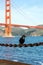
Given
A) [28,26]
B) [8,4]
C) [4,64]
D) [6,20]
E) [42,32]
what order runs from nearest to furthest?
[4,64]
[28,26]
[6,20]
[8,4]
[42,32]

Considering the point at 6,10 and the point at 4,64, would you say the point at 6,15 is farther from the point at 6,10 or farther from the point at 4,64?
the point at 4,64

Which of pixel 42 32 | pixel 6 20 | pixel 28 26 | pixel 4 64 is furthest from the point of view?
pixel 42 32

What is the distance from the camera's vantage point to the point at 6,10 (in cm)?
6078

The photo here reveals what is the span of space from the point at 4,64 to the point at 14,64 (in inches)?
12.9

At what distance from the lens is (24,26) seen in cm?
4075

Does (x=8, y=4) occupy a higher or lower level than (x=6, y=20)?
higher

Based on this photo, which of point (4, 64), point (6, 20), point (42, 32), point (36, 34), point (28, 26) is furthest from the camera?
point (42, 32)

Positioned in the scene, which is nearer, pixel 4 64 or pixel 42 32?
pixel 4 64

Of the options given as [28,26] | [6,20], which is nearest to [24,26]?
[28,26]

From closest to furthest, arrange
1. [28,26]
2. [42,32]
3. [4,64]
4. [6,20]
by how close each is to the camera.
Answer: [4,64]
[28,26]
[6,20]
[42,32]

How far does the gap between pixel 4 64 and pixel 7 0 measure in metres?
53.1

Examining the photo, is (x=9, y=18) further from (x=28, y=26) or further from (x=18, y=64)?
(x=18, y=64)

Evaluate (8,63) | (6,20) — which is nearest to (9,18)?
(6,20)

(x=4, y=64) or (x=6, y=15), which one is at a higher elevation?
(x=6, y=15)
